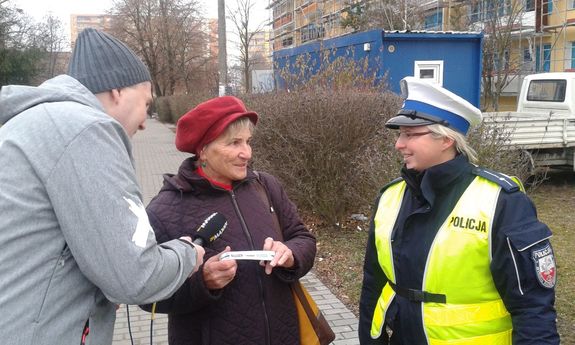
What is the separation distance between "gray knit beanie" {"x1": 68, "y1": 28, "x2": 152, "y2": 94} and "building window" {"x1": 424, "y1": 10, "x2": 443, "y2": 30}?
1309 inches

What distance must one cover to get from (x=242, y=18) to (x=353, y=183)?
84.3 ft

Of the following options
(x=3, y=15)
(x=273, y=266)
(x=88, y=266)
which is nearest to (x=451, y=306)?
(x=273, y=266)

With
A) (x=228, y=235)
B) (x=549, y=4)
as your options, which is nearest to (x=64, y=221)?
(x=228, y=235)

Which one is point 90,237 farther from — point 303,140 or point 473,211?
point 303,140

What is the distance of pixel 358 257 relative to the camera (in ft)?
19.9

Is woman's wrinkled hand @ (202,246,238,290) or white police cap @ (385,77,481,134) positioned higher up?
white police cap @ (385,77,481,134)

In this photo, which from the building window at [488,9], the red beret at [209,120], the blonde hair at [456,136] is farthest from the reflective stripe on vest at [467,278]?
the building window at [488,9]

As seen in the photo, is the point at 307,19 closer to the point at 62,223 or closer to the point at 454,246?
the point at 454,246

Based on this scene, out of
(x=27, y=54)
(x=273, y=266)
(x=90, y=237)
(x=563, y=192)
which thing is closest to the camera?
(x=90, y=237)

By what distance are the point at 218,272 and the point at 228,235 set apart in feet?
0.73

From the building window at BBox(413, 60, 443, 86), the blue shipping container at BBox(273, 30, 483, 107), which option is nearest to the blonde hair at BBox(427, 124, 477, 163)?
the blue shipping container at BBox(273, 30, 483, 107)

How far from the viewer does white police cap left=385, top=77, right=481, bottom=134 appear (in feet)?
6.87

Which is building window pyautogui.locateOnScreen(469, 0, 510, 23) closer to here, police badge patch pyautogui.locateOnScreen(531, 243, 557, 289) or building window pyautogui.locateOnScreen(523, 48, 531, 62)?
building window pyautogui.locateOnScreen(523, 48, 531, 62)

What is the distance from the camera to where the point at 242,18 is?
100 feet
